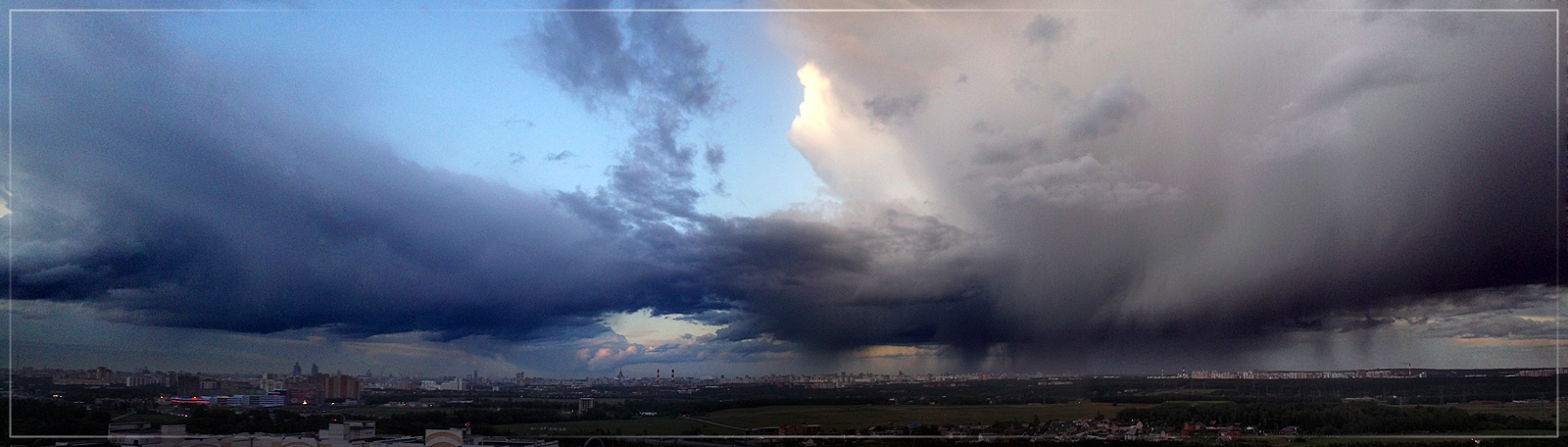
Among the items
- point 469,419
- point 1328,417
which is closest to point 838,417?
point 469,419

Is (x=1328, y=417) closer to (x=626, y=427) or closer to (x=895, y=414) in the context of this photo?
(x=895, y=414)

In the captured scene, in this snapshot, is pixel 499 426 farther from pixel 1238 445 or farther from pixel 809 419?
pixel 1238 445

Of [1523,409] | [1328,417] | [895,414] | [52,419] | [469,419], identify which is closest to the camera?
[52,419]

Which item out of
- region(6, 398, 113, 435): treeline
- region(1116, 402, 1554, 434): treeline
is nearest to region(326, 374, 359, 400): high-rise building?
region(6, 398, 113, 435): treeline

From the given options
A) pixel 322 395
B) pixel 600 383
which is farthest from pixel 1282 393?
pixel 322 395

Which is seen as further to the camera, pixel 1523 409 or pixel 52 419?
pixel 1523 409

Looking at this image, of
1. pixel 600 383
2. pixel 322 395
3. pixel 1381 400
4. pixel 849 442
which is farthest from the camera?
pixel 600 383
